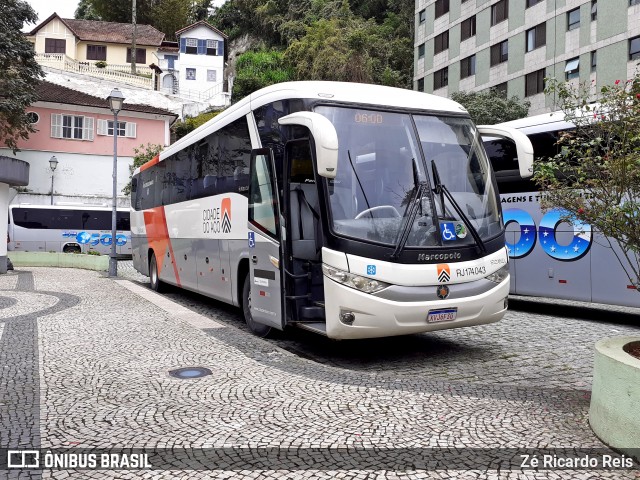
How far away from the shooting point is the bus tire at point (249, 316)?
8297 mm

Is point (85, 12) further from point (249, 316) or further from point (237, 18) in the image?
point (249, 316)

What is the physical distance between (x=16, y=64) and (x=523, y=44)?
2829cm

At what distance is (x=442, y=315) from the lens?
21.4ft

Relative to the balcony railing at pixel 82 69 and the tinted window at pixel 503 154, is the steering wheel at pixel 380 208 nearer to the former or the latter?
the tinted window at pixel 503 154

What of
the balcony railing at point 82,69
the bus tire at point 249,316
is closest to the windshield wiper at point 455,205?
the bus tire at point 249,316

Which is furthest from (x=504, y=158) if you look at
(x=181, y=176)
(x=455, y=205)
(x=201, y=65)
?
(x=201, y=65)

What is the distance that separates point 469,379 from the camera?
618 centimetres

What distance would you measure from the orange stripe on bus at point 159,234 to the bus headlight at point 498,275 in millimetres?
7482

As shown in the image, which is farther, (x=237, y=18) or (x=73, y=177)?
(x=237, y=18)

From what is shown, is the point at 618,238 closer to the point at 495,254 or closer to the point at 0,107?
the point at 495,254

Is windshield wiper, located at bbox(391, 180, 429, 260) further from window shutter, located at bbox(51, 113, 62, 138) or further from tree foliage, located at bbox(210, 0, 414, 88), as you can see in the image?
tree foliage, located at bbox(210, 0, 414, 88)

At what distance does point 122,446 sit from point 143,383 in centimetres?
168

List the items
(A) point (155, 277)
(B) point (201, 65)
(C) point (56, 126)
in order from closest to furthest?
(A) point (155, 277) < (C) point (56, 126) < (B) point (201, 65)

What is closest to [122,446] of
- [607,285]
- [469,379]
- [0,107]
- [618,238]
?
[469,379]
